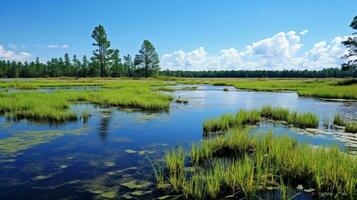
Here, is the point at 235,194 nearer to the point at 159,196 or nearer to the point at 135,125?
the point at 159,196

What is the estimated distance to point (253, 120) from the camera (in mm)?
19781

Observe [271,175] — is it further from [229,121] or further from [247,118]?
[247,118]

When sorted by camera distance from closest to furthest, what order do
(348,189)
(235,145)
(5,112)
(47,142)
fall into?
(348,189) → (235,145) → (47,142) → (5,112)

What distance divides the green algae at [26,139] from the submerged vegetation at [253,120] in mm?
6483

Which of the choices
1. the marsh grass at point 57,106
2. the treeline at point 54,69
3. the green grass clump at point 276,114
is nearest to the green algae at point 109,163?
the marsh grass at point 57,106

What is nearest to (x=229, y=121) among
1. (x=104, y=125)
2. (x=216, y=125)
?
(x=216, y=125)

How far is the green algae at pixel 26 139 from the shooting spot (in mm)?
12617

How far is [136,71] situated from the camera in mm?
99000

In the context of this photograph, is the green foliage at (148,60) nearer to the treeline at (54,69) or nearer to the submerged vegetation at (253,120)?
the treeline at (54,69)

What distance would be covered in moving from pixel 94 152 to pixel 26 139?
151 inches

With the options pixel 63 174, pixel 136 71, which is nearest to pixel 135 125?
pixel 63 174

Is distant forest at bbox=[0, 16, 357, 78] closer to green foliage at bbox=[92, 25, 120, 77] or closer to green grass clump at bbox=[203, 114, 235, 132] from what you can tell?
green foliage at bbox=[92, 25, 120, 77]

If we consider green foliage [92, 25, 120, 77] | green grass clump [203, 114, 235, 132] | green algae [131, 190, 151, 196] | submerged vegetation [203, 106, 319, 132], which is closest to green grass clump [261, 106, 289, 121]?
submerged vegetation [203, 106, 319, 132]

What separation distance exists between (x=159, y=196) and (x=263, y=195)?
8.09 ft
